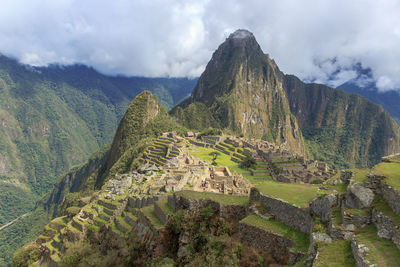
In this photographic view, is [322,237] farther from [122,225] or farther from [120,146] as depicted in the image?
[120,146]

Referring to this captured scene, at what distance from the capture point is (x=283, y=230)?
1018 centimetres

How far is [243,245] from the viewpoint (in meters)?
10.9

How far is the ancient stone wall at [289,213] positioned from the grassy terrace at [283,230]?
0.23 meters

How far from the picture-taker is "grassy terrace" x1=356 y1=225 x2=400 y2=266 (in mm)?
6148

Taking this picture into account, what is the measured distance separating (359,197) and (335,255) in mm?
2240

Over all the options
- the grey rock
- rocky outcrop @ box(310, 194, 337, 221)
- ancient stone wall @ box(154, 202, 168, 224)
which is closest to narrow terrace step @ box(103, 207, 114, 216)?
ancient stone wall @ box(154, 202, 168, 224)

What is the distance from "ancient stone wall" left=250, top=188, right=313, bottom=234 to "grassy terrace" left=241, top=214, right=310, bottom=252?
0.75ft

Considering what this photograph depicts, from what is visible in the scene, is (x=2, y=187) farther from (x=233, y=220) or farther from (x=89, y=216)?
(x=233, y=220)

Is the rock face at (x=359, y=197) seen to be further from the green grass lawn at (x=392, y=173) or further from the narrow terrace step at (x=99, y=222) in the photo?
the narrow terrace step at (x=99, y=222)

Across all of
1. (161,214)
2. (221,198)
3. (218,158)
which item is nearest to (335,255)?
(221,198)

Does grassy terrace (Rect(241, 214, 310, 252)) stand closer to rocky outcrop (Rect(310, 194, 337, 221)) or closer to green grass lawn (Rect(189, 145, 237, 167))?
rocky outcrop (Rect(310, 194, 337, 221))

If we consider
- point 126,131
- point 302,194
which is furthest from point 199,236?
point 126,131

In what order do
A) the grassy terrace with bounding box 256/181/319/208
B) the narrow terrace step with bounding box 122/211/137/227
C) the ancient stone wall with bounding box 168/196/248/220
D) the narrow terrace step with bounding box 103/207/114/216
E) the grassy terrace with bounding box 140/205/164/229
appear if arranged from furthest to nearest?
the narrow terrace step with bounding box 103/207/114/216
the narrow terrace step with bounding box 122/211/137/227
the grassy terrace with bounding box 140/205/164/229
the ancient stone wall with bounding box 168/196/248/220
the grassy terrace with bounding box 256/181/319/208

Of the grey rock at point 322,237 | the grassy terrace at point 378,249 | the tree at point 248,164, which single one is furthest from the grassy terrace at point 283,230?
the tree at point 248,164
